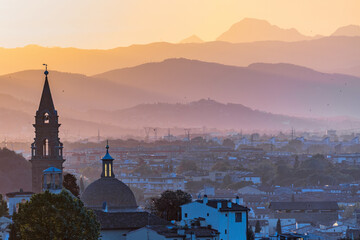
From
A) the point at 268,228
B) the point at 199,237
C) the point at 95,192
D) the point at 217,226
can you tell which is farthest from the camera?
the point at 268,228

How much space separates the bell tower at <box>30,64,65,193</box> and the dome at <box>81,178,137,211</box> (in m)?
13.2

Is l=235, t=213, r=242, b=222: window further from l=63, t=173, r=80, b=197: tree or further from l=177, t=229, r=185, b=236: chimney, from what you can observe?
l=63, t=173, r=80, b=197: tree

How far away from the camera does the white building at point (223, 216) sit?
6725 centimetres

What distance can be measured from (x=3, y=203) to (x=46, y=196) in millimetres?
36166

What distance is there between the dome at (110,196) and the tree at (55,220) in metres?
14.6

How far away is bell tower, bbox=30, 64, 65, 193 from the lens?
287 feet

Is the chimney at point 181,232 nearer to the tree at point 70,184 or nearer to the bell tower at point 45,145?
the tree at point 70,184

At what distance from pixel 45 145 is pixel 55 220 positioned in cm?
3384

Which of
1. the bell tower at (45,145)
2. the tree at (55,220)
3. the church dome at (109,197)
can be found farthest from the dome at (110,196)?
the tree at (55,220)

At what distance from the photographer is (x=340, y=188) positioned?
186625 mm

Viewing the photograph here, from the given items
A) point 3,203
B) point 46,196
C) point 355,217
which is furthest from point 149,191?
point 46,196

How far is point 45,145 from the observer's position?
8944 cm

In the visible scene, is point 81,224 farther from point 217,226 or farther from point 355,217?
point 355,217

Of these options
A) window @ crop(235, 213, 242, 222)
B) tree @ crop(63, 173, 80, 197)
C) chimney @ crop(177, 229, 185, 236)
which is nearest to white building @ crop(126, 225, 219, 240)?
chimney @ crop(177, 229, 185, 236)
